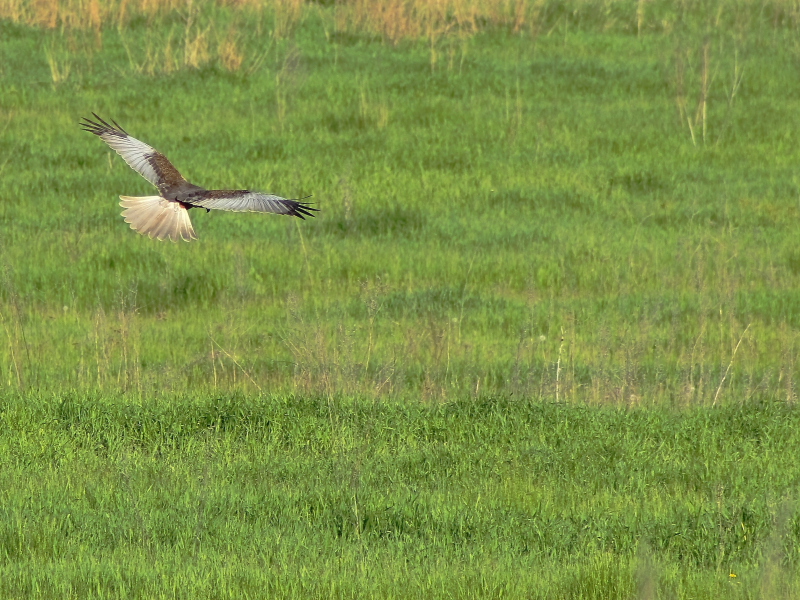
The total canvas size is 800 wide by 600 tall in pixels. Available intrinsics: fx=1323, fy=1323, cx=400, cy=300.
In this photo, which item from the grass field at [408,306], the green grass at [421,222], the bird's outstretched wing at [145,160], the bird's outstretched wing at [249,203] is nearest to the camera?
the grass field at [408,306]

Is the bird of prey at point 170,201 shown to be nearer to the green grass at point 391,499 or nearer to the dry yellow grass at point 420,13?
the green grass at point 391,499

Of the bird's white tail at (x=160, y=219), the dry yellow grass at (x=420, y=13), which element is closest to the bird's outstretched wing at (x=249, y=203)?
the bird's white tail at (x=160, y=219)

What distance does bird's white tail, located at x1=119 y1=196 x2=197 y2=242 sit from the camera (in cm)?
651

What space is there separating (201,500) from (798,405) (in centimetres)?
384

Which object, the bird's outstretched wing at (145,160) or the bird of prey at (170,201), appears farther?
the bird's outstretched wing at (145,160)

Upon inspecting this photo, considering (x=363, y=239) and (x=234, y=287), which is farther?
(x=363, y=239)

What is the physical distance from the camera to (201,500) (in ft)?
20.1

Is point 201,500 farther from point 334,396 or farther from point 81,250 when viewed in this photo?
point 81,250

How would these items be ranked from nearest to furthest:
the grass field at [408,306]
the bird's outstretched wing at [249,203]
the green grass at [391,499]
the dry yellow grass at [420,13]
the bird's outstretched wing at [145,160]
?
the green grass at [391,499]
the grass field at [408,306]
the bird's outstretched wing at [249,203]
the bird's outstretched wing at [145,160]
the dry yellow grass at [420,13]

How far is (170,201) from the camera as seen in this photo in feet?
22.0

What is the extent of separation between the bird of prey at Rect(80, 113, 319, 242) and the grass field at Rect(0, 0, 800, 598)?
4.09 ft

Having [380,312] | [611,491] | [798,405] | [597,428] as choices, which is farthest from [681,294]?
[611,491]

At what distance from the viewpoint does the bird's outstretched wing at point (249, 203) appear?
5984mm

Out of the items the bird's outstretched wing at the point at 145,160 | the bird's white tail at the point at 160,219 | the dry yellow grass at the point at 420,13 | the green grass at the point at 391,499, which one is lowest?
the green grass at the point at 391,499
